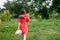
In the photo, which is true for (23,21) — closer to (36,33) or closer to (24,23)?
(24,23)

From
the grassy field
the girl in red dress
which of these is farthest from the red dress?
the grassy field

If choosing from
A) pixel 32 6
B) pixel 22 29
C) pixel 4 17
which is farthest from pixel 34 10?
pixel 4 17

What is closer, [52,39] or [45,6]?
[45,6]

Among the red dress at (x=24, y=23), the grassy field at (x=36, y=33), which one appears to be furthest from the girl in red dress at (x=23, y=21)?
the grassy field at (x=36, y=33)

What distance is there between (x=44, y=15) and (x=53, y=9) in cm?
39

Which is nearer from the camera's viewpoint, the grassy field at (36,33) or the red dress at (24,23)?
the red dress at (24,23)

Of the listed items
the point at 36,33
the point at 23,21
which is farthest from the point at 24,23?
the point at 36,33

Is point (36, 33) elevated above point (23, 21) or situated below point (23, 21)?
below

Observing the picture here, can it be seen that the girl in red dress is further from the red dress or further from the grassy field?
the grassy field

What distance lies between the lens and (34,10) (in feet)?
22.1

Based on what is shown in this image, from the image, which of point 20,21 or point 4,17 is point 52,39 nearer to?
point 20,21

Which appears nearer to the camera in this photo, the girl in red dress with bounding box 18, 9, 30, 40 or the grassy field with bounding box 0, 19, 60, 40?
the girl in red dress with bounding box 18, 9, 30, 40

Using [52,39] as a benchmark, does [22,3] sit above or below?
above

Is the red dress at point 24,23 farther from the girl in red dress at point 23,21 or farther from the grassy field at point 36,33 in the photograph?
the grassy field at point 36,33
